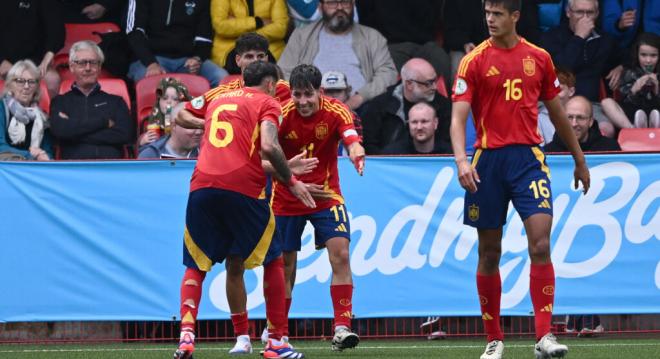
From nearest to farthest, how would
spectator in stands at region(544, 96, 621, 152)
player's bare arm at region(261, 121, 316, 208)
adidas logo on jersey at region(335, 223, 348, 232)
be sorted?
player's bare arm at region(261, 121, 316, 208) < adidas logo on jersey at region(335, 223, 348, 232) < spectator in stands at region(544, 96, 621, 152)

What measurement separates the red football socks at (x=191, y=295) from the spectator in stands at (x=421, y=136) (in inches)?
182

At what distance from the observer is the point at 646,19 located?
50.4ft

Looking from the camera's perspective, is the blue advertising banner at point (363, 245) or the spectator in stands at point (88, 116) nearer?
the blue advertising banner at point (363, 245)

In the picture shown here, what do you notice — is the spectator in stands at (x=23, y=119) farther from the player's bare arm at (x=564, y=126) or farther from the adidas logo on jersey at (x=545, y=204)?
the adidas logo on jersey at (x=545, y=204)

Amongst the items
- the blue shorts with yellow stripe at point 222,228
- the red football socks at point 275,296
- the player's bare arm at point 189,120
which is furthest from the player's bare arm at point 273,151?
the player's bare arm at point 189,120

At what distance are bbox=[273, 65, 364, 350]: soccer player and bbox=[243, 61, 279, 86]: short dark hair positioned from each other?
797mm

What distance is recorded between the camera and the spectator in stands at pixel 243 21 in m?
14.7

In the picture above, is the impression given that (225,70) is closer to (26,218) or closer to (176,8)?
(176,8)

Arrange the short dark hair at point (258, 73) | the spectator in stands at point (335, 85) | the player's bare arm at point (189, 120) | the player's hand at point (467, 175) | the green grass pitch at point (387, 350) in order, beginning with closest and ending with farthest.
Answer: the player's hand at point (467, 175) → the short dark hair at point (258, 73) → the player's bare arm at point (189, 120) → the green grass pitch at point (387, 350) → the spectator in stands at point (335, 85)

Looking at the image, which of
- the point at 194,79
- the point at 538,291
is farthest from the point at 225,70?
the point at 538,291

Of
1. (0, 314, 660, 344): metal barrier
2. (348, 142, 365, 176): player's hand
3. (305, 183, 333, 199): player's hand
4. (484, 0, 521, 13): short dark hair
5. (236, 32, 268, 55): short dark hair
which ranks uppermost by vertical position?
(484, 0, 521, 13): short dark hair

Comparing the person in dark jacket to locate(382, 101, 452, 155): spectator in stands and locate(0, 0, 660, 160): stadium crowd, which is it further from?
locate(382, 101, 452, 155): spectator in stands

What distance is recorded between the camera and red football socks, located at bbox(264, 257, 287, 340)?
358 inches

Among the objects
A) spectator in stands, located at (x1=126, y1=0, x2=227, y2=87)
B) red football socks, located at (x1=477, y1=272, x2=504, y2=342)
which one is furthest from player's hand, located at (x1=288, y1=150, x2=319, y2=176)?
spectator in stands, located at (x1=126, y1=0, x2=227, y2=87)
